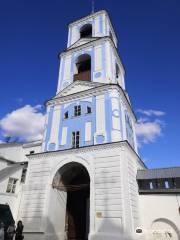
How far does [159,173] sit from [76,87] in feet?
35.1

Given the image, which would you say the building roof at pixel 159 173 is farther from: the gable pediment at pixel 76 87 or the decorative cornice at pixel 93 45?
the decorative cornice at pixel 93 45

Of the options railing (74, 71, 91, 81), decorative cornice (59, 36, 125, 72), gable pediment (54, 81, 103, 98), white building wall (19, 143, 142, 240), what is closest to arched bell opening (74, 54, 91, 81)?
railing (74, 71, 91, 81)

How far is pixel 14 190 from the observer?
1792 cm

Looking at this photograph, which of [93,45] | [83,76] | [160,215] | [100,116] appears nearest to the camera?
[160,215]

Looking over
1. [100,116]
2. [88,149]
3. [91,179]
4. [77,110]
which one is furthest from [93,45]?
[91,179]

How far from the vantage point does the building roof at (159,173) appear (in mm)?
15828

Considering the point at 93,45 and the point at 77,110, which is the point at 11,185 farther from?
the point at 93,45

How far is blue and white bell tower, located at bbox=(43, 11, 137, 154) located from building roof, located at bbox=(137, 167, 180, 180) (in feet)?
10.2

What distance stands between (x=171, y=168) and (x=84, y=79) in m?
11.4

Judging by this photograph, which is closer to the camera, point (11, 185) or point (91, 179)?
point (91, 179)

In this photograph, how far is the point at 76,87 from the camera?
66.4 feet

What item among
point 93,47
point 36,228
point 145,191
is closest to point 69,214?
point 36,228

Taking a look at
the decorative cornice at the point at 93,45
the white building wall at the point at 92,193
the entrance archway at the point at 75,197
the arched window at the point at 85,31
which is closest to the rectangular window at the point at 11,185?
the white building wall at the point at 92,193

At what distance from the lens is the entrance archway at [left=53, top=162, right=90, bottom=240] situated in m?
16.6
